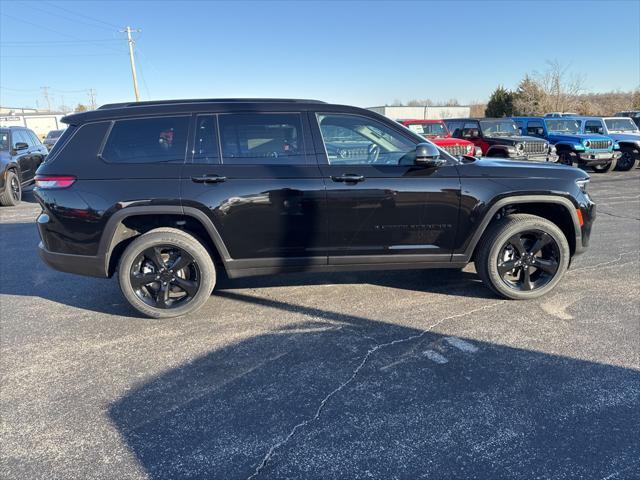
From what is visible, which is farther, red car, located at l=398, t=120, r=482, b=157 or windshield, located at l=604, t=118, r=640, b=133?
windshield, located at l=604, t=118, r=640, b=133

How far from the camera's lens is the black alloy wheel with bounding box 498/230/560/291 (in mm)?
4051

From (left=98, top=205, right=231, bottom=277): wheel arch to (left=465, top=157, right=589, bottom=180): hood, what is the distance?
2.35m

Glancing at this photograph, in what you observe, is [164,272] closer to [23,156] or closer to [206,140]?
[206,140]

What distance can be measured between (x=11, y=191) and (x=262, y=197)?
9.12 meters

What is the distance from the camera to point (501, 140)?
1287 centimetres

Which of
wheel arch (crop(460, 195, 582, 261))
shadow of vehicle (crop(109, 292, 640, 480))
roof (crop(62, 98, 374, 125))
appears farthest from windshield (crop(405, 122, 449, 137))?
shadow of vehicle (crop(109, 292, 640, 480))

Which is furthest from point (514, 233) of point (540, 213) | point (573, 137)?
point (573, 137)

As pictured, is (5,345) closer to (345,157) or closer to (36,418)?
(36,418)

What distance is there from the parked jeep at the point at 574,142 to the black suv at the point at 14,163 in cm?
1510

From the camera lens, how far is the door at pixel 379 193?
3725 millimetres

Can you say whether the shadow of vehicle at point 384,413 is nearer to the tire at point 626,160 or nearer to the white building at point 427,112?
the tire at point 626,160

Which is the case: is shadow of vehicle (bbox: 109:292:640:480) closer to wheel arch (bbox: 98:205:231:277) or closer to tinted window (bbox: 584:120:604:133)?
wheel arch (bbox: 98:205:231:277)

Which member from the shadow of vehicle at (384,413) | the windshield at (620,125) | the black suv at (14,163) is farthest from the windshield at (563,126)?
the black suv at (14,163)

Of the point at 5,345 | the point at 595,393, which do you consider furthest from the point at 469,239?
the point at 5,345
